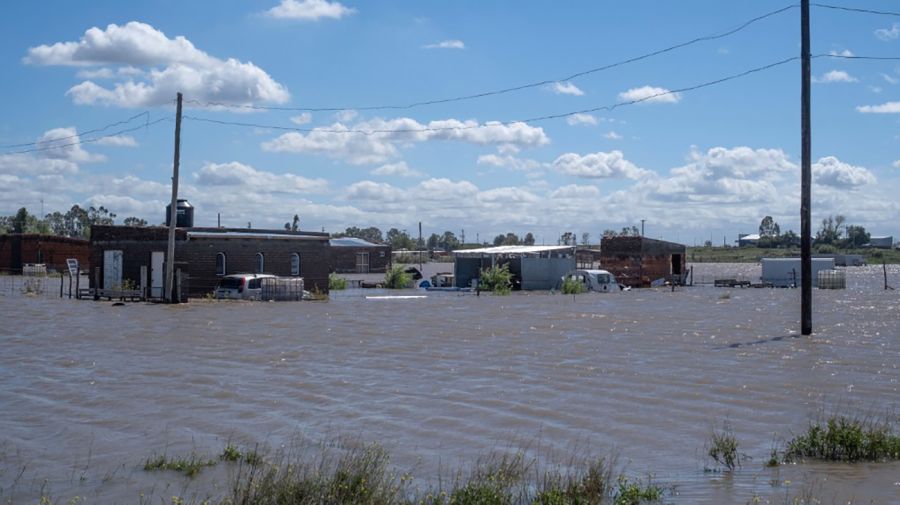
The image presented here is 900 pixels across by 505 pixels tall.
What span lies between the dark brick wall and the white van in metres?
47.1

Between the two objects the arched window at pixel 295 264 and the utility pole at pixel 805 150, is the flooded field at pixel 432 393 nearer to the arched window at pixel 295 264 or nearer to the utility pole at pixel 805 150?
the utility pole at pixel 805 150

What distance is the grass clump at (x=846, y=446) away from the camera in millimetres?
9352

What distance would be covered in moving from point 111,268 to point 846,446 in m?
35.5

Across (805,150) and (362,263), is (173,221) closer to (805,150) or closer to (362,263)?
(805,150)

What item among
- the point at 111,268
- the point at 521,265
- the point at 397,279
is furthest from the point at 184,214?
the point at 521,265

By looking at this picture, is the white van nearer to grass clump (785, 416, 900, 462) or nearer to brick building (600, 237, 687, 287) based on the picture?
brick building (600, 237, 687, 287)

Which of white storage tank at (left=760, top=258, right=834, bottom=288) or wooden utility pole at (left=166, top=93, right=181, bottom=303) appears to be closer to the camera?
wooden utility pole at (left=166, top=93, right=181, bottom=303)

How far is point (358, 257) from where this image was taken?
84812 mm

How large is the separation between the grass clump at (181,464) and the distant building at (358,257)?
243ft

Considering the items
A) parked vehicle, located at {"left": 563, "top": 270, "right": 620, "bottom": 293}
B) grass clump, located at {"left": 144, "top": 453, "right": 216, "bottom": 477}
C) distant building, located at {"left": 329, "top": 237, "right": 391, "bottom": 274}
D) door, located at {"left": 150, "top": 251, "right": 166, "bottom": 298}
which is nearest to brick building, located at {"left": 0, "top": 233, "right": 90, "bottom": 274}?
distant building, located at {"left": 329, "top": 237, "right": 391, "bottom": 274}

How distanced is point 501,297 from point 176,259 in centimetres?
1476

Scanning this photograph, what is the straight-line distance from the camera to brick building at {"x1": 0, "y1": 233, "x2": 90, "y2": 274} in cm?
6575

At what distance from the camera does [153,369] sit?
16844mm

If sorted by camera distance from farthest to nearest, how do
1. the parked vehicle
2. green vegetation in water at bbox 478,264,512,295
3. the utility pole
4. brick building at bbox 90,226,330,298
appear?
1. the parked vehicle
2. green vegetation in water at bbox 478,264,512,295
3. brick building at bbox 90,226,330,298
4. the utility pole
